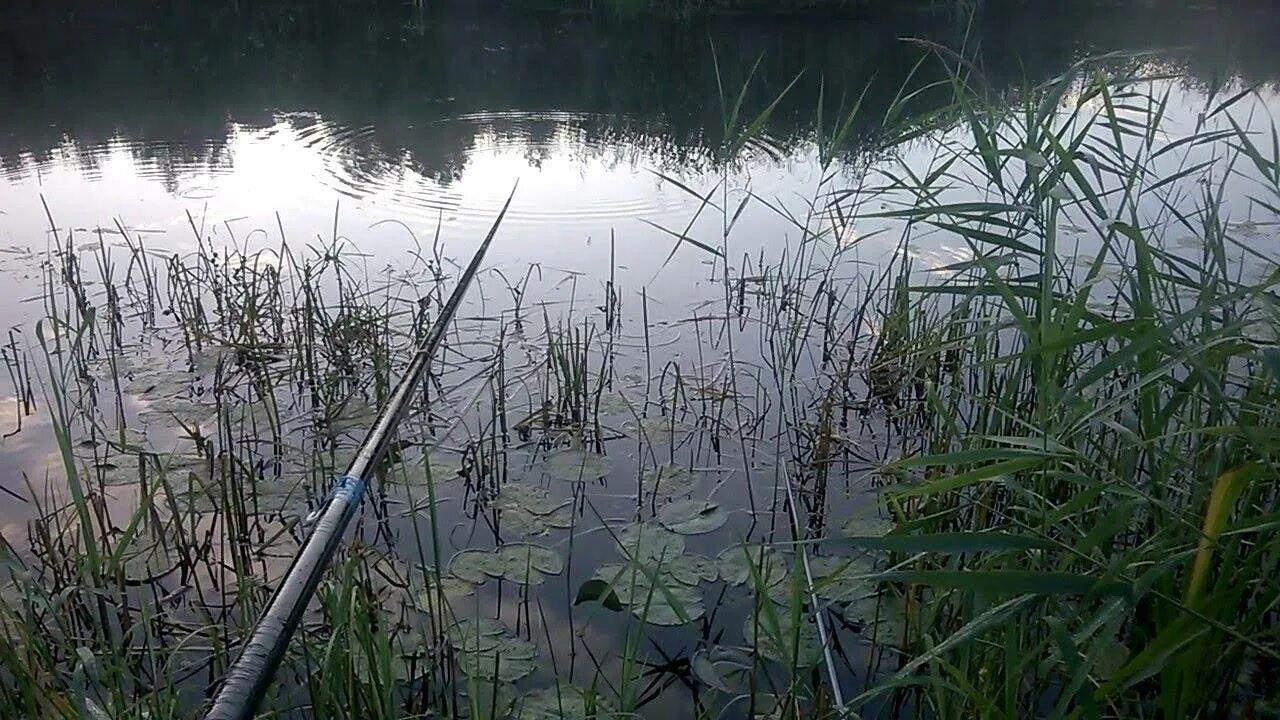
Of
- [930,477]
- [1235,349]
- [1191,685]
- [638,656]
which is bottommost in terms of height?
[638,656]

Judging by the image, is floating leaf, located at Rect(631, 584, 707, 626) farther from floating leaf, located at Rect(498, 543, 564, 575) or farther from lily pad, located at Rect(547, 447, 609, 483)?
lily pad, located at Rect(547, 447, 609, 483)

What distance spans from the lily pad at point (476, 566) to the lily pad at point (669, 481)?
0.47 meters

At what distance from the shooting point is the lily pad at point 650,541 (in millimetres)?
2148

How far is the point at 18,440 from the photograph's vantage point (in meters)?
2.60

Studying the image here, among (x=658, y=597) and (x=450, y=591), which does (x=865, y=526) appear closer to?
(x=658, y=597)

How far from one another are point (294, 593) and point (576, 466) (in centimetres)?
123

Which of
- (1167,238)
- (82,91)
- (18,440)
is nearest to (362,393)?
(18,440)

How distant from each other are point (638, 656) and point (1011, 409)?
0.88 meters

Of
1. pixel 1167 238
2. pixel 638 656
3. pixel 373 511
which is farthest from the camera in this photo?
pixel 1167 238

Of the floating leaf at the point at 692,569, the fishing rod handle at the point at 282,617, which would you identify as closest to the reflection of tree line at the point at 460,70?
the floating leaf at the point at 692,569

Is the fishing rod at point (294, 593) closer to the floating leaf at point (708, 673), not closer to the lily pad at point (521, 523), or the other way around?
the lily pad at point (521, 523)

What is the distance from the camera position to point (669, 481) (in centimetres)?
248

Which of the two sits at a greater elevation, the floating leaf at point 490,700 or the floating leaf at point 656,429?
the floating leaf at point 656,429

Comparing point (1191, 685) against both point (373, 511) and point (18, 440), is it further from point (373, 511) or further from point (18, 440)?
point (18, 440)
